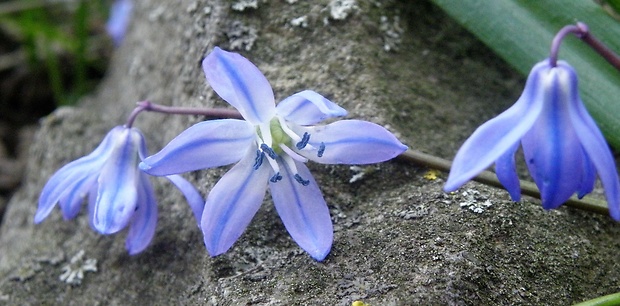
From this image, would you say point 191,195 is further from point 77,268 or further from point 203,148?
point 77,268

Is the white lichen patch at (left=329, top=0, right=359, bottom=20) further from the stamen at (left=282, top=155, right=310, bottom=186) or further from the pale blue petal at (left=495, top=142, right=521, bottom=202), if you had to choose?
the pale blue petal at (left=495, top=142, right=521, bottom=202)

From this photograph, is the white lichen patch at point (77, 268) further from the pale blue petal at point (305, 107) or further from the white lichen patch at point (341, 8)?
the white lichen patch at point (341, 8)

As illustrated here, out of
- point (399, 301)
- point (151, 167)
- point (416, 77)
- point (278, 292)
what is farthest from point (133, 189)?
point (416, 77)

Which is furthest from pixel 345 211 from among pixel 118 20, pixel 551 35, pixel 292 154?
pixel 118 20

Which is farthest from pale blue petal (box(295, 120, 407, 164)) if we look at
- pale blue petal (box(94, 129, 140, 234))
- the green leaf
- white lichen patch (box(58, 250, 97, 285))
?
white lichen patch (box(58, 250, 97, 285))

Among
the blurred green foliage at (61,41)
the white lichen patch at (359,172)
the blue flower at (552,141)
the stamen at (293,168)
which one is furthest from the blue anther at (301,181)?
the blurred green foliage at (61,41)

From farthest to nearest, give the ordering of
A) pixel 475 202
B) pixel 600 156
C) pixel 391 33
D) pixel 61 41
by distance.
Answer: pixel 61 41, pixel 391 33, pixel 475 202, pixel 600 156
